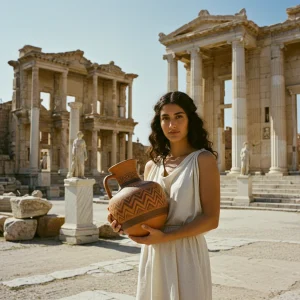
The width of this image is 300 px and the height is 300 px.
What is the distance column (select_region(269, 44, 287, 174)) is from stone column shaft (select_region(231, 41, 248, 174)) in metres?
1.70

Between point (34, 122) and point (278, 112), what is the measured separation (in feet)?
62.6

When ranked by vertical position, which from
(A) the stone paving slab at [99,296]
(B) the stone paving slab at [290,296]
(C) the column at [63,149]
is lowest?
(A) the stone paving slab at [99,296]

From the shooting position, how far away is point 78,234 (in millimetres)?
8930

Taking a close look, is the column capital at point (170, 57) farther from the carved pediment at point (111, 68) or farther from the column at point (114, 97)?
the column at point (114, 97)

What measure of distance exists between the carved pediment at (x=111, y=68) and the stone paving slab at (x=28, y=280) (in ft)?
112

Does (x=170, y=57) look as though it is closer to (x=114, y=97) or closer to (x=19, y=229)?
(x=114, y=97)

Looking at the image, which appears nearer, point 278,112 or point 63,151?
point 278,112

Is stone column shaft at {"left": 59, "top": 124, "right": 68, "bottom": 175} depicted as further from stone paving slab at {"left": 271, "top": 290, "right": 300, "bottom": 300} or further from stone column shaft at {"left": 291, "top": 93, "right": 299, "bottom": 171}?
stone paving slab at {"left": 271, "top": 290, "right": 300, "bottom": 300}

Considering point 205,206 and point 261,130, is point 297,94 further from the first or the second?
point 205,206

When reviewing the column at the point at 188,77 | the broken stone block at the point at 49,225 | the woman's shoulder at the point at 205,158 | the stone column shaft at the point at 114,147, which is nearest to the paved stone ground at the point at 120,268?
the broken stone block at the point at 49,225

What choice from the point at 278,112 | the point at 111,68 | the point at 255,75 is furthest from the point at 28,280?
the point at 111,68

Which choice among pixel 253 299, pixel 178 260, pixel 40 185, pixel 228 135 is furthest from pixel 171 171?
pixel 228 135

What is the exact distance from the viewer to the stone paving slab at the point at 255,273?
5492mm

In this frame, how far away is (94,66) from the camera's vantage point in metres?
38.0
